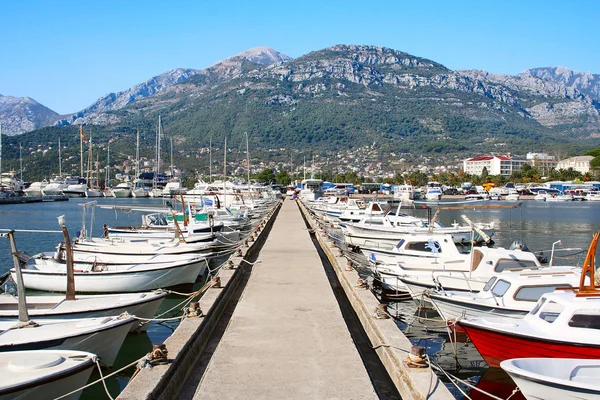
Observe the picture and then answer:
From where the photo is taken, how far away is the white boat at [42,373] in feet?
24.8

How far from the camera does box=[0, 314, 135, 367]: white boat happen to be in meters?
9.51

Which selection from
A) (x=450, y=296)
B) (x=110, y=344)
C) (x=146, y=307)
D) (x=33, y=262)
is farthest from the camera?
(x=33, y=262)

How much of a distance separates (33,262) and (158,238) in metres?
6.82

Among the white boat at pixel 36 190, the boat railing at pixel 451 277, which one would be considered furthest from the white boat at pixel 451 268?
the white boat at pixel 36 190

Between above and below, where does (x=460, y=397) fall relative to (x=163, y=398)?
below

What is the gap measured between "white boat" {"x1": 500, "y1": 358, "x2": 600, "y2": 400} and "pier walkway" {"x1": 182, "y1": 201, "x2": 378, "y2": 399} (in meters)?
2.16

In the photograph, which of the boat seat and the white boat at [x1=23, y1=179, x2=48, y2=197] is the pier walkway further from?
the white boat at [x1=23, y1=179, x2=48, y2=197]

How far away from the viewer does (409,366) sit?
8164 mm

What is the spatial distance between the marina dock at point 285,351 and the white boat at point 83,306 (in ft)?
4.93

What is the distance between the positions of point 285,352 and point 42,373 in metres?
3.59

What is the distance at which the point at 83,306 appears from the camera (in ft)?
39.6

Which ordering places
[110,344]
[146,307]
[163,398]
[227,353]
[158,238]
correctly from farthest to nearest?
[158,238]
[146,307]
[110,344]
[227,353]
[163,398]

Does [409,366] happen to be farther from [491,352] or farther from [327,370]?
[491,352]

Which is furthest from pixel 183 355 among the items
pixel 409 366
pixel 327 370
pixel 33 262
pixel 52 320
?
pixel 33 262
